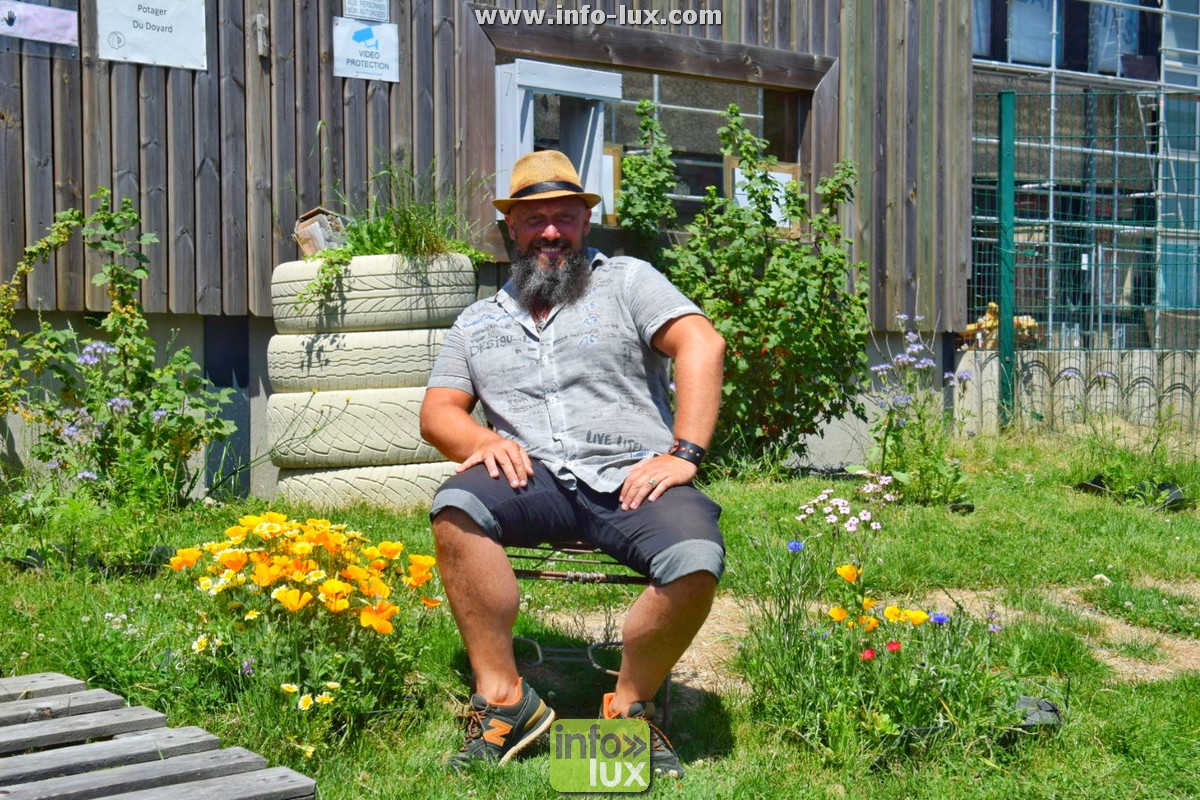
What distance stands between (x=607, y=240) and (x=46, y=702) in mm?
5431

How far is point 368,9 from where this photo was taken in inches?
293

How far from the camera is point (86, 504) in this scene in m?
5.42

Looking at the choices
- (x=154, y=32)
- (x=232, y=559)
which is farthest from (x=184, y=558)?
(x=154, y=32)

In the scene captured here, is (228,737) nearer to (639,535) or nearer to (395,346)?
(639,535)

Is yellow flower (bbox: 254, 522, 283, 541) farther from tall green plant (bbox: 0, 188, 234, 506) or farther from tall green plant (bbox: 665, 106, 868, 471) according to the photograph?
tall green plant (bbox: 665, 106, 868, 471)

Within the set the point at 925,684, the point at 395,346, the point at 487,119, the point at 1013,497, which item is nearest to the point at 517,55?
the point at 487,119

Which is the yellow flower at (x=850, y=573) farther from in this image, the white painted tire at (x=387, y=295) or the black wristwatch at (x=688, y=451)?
the white painted tire at (x=387, y=295)

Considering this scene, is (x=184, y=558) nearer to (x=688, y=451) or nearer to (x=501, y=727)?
(x=501, y=727)

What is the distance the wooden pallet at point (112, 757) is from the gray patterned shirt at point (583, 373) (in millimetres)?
1165

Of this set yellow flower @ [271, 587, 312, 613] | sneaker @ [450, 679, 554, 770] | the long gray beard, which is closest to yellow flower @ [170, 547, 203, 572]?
yellow flower @ [271, 587, 312, 613]

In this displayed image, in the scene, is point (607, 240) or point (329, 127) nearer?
point (329, 127)

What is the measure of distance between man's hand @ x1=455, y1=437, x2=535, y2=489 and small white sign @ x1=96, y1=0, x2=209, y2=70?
4.07 m

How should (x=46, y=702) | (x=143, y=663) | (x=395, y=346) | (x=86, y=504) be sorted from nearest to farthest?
(x=46, y=702)
(x=143, y=663)
(x=86, y=504)
(x=395, y=346)

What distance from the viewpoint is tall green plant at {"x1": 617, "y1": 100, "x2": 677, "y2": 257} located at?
815 centimetres
